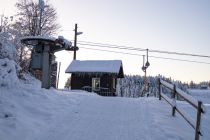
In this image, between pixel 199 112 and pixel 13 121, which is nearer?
pixel 199 112

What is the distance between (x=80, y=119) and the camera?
12633mm

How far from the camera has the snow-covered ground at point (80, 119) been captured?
10836mm

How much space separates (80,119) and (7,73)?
3.00m

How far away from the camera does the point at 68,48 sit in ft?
65.6

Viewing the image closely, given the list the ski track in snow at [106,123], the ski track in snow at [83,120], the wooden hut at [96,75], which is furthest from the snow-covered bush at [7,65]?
the wooden hut at [96,75]

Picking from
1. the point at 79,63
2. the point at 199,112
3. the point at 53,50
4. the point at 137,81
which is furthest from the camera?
the point at 137,81

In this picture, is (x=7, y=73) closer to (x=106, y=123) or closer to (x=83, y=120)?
(x=83, y=120)

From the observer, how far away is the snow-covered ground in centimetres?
1084

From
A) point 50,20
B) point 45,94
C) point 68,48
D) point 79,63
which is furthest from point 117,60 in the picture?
point 45,94

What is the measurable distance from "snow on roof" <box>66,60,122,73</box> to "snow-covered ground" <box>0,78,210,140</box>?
22693 millimetres

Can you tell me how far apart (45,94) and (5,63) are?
1.91 meters

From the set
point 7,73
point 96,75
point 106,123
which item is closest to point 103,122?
point 106,123

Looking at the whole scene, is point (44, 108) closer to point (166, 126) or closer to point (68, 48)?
point (166, 126)

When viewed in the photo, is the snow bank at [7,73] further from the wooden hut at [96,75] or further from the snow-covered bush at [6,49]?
the wooden hut at [96,75]
